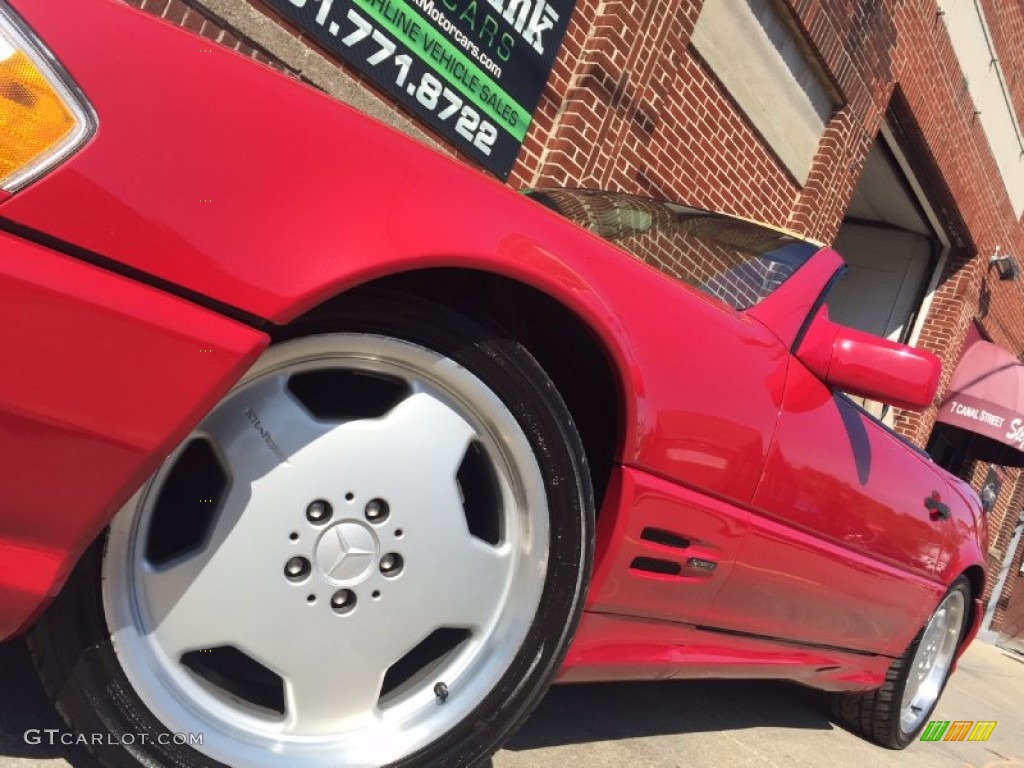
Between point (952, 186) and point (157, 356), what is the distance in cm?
1066

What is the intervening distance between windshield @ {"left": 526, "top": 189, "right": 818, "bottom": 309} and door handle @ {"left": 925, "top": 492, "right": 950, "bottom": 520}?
1.09 meters

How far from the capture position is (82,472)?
1082 mm

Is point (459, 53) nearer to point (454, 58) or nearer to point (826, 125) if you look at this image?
point (454, 58)

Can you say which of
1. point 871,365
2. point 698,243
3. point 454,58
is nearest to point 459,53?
point 454,58

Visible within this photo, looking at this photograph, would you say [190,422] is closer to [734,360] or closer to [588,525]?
[588,525]

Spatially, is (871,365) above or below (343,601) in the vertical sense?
above

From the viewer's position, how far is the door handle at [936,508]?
2914 millimetres

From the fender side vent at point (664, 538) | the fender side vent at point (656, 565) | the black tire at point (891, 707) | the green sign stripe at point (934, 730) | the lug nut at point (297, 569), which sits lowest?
the green sign stripe at point (934, 730)

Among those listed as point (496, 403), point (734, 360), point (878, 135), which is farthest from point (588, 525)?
point (878, 135)

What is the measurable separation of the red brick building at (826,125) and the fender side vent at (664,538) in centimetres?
311

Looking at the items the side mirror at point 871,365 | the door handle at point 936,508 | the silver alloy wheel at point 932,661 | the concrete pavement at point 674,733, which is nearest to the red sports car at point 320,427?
the side mirror at point 871,365

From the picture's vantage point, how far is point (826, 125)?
766 centimetres

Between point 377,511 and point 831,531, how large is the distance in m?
1.45

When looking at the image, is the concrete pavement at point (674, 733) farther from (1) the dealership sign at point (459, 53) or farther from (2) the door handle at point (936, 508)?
(1) the dealership sign at point (459, 53)
